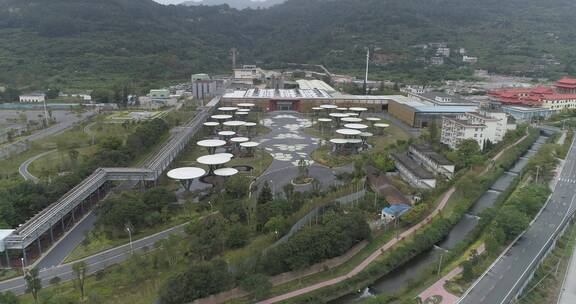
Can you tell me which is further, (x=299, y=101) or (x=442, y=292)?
(x=299, y=101)

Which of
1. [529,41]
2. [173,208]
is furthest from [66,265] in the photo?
[529,41]

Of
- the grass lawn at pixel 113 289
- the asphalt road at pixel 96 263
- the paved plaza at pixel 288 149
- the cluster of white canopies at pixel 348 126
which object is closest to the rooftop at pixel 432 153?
the cluster of white canopies at pixel 348 126

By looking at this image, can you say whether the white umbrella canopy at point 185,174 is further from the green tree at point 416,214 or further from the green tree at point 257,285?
the green tree at point 416,214

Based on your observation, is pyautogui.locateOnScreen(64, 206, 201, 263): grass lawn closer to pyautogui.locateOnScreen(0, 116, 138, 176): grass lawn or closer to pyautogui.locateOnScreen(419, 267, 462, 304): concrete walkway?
pyautogui.locateOnScreen(0, 116, 138, 176): grass lawn

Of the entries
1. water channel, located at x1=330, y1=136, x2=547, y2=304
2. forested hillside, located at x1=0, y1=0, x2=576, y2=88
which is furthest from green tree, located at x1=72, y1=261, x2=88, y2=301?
forested hillside, located at x1=0, y1=0, x2=576, y2=88

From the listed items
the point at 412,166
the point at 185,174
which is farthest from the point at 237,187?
the point at 412,166

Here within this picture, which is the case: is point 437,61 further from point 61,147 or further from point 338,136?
point 61,147
